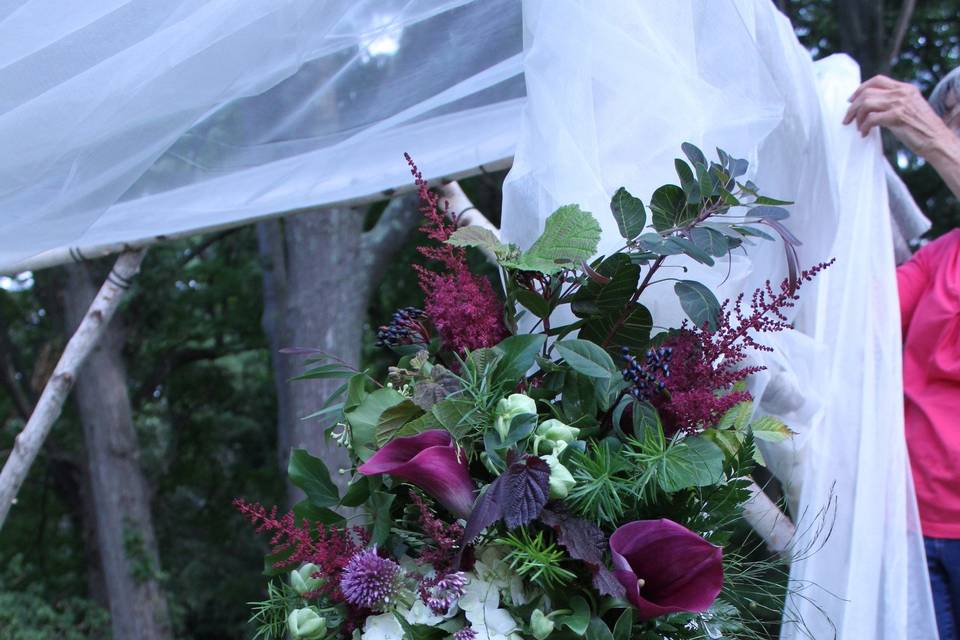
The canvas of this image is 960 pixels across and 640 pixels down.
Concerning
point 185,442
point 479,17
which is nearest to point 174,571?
point 185,442

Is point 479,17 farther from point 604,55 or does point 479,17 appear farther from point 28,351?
point 28,351

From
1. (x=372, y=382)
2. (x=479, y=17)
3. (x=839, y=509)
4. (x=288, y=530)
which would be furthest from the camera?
(x=479, y=17)

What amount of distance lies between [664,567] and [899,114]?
1020 millimetres

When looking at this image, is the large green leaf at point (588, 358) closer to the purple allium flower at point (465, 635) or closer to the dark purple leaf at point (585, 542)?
the dark purple leaf at point (585, 542)

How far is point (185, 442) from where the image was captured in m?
8.47

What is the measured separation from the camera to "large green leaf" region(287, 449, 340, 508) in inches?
39.8

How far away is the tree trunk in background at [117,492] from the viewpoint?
18.2 feet

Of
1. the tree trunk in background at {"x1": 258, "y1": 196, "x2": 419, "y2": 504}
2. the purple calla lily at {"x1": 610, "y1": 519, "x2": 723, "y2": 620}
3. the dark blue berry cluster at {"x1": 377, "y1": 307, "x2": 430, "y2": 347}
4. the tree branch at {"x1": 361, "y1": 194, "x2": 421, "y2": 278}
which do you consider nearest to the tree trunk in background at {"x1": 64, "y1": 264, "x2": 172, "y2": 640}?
the tree trunk in background at {"x1": 258, "y1": 196, "x2": 419, "y2": 504}

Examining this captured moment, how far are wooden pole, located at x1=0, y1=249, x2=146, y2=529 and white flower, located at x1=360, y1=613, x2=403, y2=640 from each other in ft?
4.38

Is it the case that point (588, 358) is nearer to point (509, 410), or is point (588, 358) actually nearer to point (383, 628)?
point (509, 410)

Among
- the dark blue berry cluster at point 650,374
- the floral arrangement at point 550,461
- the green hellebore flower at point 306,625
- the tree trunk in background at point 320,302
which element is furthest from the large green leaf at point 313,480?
the tree trunk in background at point 320,302

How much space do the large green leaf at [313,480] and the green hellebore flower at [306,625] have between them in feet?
0.46

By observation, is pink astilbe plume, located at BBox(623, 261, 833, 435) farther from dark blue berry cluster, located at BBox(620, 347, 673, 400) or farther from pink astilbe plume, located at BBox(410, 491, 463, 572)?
pink astilbe plume, located at BBox(410, 491, 463, 572)

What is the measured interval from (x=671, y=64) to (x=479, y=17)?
439mm
